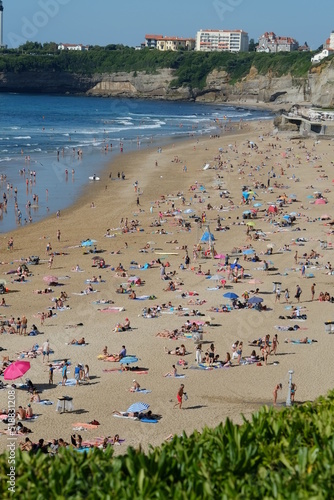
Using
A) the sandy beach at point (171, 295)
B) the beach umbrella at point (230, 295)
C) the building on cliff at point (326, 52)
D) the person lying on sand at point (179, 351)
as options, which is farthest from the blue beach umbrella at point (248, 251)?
the building on cliff at point (326, 52)

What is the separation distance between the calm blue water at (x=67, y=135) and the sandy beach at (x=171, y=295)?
2.64 meters

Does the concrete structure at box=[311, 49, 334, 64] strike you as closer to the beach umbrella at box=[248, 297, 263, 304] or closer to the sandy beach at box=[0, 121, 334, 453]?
the sandy beach at box=[0, 121, 334, 453]

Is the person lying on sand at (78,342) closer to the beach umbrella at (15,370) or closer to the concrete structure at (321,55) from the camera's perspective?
the beach umbrella at (15,370)

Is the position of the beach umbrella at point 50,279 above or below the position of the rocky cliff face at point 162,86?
below

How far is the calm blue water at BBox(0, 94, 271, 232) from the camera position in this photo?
46.6 m

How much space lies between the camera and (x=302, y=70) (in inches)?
5758

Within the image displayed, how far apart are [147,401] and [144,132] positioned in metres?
69.4

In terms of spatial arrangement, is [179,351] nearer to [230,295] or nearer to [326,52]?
[230,295]

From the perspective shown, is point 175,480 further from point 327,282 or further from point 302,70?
point 302,70

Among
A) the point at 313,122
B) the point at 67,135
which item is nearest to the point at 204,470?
the point at 313,122

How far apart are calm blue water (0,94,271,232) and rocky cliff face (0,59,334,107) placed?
10.6m

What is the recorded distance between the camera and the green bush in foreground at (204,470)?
9.79 meters

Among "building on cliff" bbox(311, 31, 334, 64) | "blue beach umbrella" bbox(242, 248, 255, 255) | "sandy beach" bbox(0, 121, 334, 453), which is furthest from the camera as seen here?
"building on cliff" bbox(311, 31, 334, 64)

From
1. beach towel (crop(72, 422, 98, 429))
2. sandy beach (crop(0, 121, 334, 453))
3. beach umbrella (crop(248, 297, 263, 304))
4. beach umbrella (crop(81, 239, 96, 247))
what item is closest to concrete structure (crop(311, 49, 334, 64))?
sandy beach (crop(0, 121, 334, 453))
